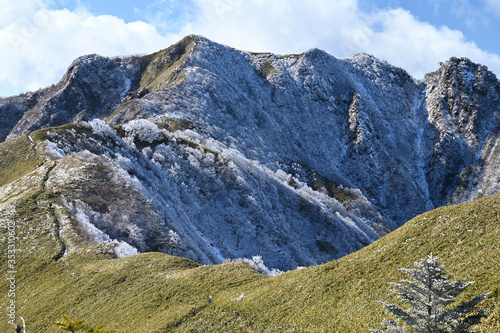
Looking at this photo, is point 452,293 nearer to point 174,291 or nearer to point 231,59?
point 174,291

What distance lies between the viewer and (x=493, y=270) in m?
19.3

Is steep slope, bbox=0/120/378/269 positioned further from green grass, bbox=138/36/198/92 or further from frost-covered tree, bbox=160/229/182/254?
green grass, bbox=138/36/198/92

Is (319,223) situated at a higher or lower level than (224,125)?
lower

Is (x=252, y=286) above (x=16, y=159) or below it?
below

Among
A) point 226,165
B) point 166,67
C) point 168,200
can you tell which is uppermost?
point 166,67

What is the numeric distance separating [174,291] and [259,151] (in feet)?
386

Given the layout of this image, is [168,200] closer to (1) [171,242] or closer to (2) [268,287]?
(1) [171,242]

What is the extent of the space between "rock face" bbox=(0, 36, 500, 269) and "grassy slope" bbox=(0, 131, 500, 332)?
10.9 meters

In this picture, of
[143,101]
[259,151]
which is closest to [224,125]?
[259,151]

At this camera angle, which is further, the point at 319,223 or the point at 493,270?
the point at 319,223

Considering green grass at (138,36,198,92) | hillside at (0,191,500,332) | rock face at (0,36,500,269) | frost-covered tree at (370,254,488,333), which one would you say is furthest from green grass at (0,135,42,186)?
green grass at (138,36,198,92)

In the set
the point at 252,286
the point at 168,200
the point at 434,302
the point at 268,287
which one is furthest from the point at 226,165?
the point at 434,302

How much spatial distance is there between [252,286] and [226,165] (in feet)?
239

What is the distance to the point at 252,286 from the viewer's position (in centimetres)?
3053
